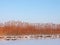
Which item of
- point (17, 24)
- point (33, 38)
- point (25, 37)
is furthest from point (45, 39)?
point (17, 24)

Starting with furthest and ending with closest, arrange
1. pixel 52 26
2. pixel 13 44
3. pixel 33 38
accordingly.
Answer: pixel 33 38 → pixel 52 26 → pixel 13 44

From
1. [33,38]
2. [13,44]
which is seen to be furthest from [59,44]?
[13,44]

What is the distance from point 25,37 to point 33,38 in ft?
0.71

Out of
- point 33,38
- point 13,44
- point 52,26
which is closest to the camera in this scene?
point 13,44

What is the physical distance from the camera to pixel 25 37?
10.3 feet

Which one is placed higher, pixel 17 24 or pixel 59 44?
pixel 17 24

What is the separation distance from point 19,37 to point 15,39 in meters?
0.11

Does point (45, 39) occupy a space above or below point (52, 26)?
below

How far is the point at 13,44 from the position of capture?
2850 mm

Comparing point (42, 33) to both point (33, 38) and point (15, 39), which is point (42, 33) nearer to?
point (33, 38)

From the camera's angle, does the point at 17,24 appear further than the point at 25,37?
No

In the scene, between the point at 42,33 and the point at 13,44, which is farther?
the point at 42,33

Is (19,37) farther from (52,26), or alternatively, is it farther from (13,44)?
(52,26)

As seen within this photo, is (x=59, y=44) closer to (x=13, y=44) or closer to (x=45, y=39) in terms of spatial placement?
(x=45, y=39)
